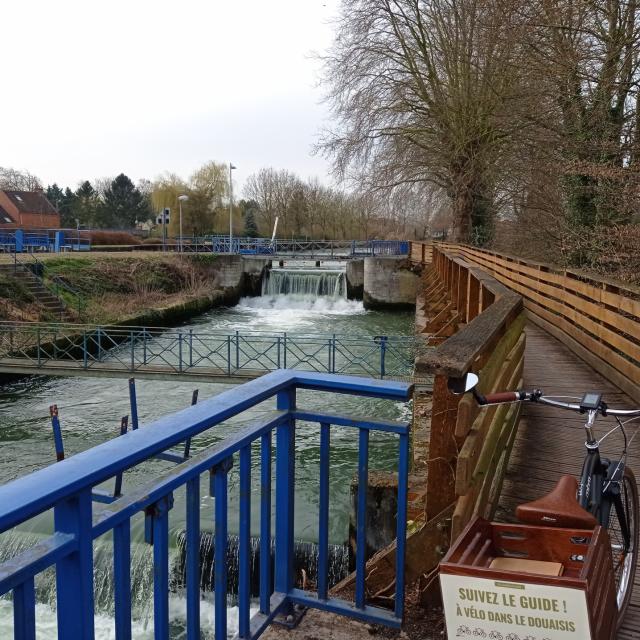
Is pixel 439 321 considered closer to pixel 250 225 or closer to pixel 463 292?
pixel 463 292

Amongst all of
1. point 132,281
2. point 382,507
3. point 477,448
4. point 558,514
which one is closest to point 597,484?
point 558,514

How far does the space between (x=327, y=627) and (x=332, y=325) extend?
97.6ft

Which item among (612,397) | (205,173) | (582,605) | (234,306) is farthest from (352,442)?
(205,173)

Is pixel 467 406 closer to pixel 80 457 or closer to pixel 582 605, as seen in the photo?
pixel 582 605

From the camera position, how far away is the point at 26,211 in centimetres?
7538

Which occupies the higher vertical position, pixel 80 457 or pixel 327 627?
pixel 80 457

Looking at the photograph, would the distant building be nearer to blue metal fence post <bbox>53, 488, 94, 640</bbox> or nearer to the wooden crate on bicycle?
the wooden crate on bicycle

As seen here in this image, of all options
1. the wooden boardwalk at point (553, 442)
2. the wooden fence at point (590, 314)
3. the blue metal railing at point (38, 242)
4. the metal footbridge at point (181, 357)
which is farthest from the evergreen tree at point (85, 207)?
the wooden boardwalk at point (553, 442)

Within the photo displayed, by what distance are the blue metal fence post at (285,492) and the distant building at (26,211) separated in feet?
250

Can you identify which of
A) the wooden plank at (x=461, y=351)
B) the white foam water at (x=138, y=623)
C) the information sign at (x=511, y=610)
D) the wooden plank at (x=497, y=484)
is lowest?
the white foam water at (x=138, y=623)

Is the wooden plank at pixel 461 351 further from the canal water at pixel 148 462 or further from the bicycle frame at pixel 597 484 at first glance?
the canal water at pixel 148 462

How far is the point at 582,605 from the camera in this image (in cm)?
196

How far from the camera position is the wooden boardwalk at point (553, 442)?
4.41 metres

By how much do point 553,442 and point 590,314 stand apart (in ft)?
17.8
